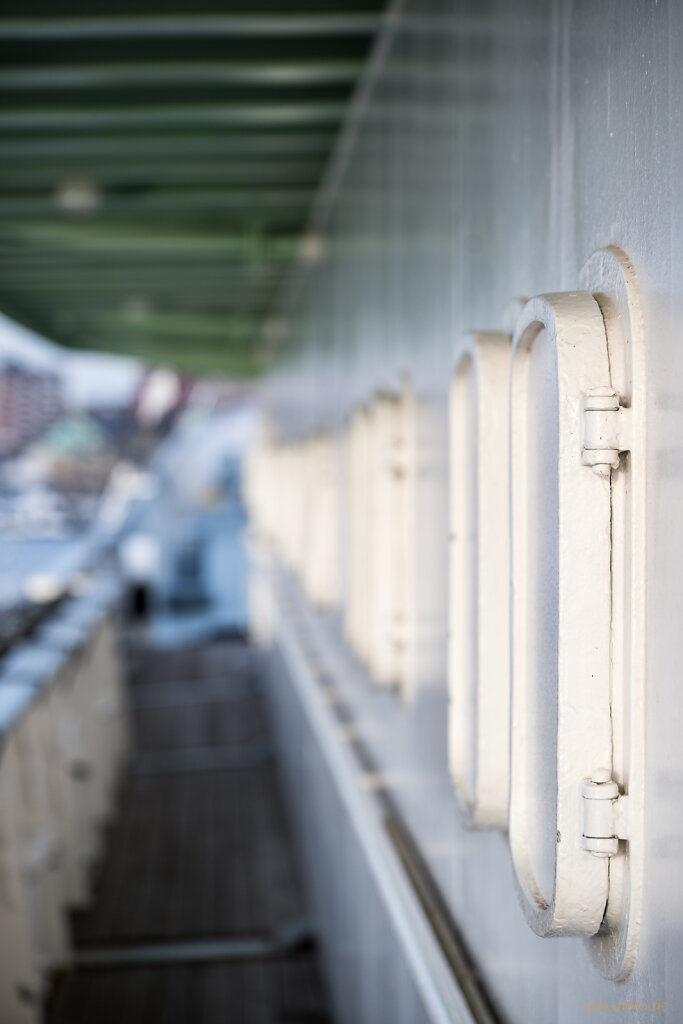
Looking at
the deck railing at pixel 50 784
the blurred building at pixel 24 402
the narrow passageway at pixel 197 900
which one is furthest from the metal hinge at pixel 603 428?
the blurred building at pixel 24 402

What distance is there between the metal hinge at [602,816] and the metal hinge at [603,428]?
0.76ft

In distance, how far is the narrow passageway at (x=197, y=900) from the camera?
3.76 metres

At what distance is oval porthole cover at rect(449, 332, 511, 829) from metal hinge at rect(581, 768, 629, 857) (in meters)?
0.27

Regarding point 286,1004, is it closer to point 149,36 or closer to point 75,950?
point 75,950

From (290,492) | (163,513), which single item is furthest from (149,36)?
(163,513)

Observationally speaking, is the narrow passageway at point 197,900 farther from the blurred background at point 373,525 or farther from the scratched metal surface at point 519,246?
the scratched metal surface at point 519,246

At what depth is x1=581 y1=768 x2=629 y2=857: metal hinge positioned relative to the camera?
30.9 inches

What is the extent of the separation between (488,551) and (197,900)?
13.2ft

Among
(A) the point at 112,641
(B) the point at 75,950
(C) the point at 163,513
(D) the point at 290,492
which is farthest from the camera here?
(C) the point at 163,513

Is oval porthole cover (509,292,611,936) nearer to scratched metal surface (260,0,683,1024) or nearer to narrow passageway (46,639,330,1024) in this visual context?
scratched metal surface (260,0,683,1024)

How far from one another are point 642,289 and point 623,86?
0.60 feet

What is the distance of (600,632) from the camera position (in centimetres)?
80

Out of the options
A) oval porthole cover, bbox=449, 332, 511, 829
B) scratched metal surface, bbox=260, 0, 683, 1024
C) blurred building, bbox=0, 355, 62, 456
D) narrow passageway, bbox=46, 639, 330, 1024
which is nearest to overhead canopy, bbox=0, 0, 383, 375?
scratched metal surface, bbox=260, 0, 683, 1024

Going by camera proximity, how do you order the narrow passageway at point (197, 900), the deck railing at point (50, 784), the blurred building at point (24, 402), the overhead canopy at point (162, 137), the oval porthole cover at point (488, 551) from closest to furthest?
the oval porthole cover at point (488, 551) → the overhead canopy at point (162, 137) → the deck railing at point (50, 784) → the narrow passageway at point (197, 900) → the blurred building at point (24, 402)
